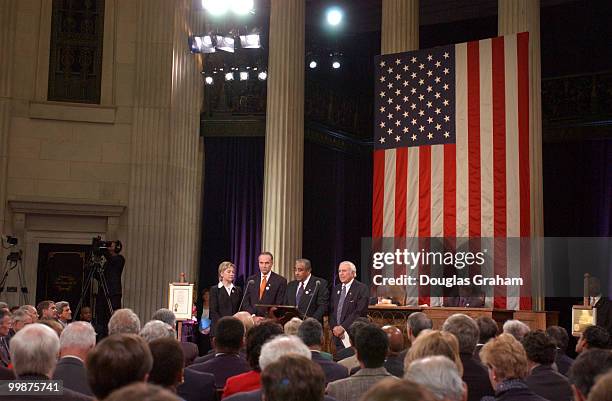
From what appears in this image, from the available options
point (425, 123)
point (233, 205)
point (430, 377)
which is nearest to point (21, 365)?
point (430, 377)

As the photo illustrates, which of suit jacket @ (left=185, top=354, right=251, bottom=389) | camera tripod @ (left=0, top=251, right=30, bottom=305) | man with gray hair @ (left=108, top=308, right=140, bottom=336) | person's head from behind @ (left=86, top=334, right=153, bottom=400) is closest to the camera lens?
person's head from behind @ (left=86, top=334, right=153, bottom=400)

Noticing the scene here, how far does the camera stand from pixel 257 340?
4.79 metres

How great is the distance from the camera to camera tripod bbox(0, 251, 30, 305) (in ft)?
43.4

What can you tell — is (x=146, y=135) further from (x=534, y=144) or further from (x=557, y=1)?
(x=557, y=1)

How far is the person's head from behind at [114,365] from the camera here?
287 cm

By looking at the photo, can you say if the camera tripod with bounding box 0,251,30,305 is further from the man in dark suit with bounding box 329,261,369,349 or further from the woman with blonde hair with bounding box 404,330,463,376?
the woman with blonde hair with bounding box 404,330,463,376

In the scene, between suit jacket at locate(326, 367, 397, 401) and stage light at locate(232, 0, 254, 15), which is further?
→ stage light at locate(232, 0, 254, 15)

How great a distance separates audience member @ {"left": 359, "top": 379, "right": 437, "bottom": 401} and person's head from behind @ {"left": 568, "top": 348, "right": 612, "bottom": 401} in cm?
154

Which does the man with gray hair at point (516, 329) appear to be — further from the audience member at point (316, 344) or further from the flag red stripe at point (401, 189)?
the flag red stripe at point (401, 189)

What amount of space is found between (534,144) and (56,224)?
8300 mm

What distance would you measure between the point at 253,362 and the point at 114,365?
193 centimetres

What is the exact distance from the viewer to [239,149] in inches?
667

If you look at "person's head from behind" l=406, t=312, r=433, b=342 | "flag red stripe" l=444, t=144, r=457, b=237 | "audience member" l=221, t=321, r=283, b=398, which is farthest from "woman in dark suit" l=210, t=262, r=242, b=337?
"audience member" l=221, t=321, r=283, b=398

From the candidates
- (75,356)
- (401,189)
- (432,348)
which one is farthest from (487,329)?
(401,189)
